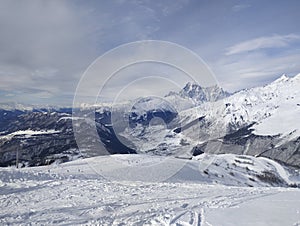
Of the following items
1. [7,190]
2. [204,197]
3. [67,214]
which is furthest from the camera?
[7,190]

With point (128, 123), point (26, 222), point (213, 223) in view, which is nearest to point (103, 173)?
point (128, 123)

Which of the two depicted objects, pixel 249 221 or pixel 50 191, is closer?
pixel 249 221

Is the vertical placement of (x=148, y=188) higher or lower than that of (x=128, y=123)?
lower

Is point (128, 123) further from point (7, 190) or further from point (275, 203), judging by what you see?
point (275, 203)

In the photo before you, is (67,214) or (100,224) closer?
(100,224)

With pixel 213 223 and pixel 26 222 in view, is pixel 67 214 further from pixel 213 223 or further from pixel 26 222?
pixel 213 223

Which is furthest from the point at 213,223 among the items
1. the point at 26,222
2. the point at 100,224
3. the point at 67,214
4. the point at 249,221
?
the point at 26,222

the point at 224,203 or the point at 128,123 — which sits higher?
the point at 128,123

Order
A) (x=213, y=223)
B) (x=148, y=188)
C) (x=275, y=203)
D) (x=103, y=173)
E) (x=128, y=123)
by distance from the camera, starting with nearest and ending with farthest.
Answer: (x=213, y=223), (x=275, y=203), (x=148, y=188), (x=128, y=123), (x=103, y=173)

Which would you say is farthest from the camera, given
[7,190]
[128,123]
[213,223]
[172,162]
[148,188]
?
[172,162]
